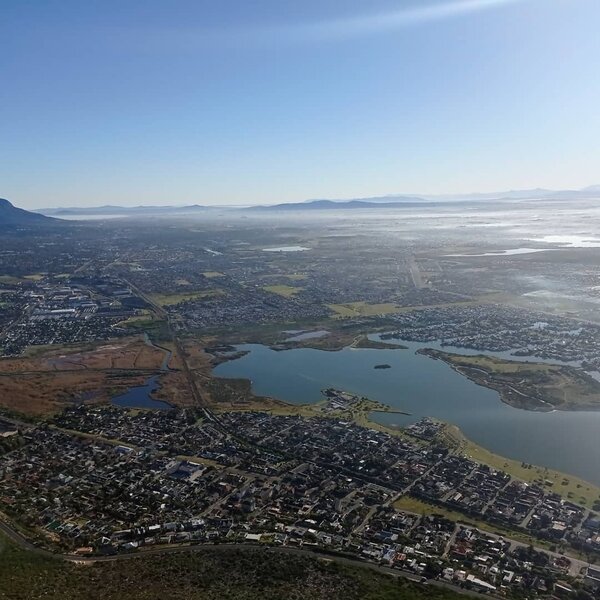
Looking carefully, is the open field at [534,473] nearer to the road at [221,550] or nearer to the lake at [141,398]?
the road at [221,550]

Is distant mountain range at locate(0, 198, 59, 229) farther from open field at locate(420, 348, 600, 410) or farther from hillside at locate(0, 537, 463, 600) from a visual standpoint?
hillside at locate(0, 537, 463, 600)

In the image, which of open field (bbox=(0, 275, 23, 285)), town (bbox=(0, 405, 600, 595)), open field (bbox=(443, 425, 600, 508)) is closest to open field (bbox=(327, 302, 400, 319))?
town (bbox=(0, 405, 600, 595))

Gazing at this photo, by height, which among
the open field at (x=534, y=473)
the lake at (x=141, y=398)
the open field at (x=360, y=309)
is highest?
the open field at (x=360, y=309)

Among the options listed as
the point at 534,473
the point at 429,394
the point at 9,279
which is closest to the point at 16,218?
the point at 9,279

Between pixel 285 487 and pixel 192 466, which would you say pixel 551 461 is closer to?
pixel 285 487

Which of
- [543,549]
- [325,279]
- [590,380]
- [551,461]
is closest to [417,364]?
[590,380]

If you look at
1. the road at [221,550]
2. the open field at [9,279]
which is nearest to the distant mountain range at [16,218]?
the open field at [9,279]
